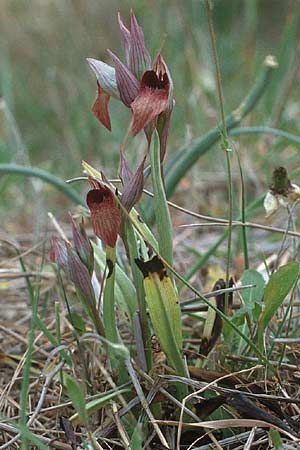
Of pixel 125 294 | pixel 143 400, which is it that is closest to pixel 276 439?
pixel 143 400

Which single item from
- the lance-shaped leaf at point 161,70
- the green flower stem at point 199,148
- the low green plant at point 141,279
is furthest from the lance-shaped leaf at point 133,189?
the green flower stem at point 199,148

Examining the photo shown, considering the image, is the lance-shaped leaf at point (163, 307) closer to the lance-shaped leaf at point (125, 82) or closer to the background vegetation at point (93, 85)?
the lance-shaped leaf at point (125, 82)

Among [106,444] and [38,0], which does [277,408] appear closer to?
[106,444]

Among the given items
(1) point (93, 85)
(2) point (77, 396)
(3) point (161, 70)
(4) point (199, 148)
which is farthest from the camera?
(1) point (93, 85)

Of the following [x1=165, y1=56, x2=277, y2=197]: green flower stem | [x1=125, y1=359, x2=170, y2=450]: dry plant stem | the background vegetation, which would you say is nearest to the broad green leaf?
[x1=125, y1=359, x2=170, y2=450]: dry plant stem

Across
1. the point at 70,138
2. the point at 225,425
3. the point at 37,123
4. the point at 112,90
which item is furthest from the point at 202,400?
the point at 37,123

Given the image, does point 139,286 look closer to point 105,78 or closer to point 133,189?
point 133,189
